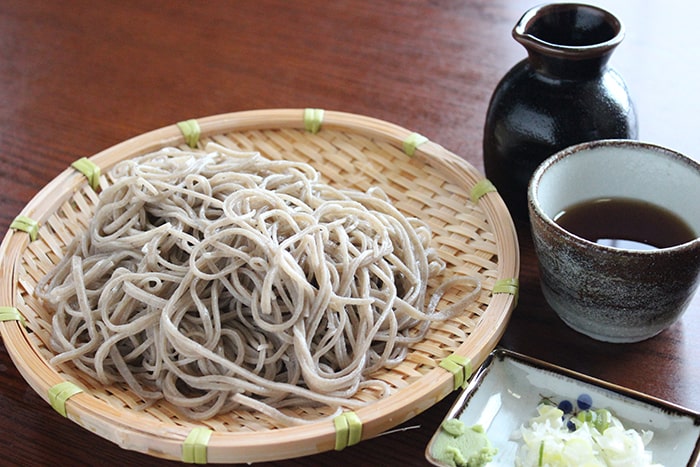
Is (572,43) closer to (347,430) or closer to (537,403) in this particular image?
(537,403)

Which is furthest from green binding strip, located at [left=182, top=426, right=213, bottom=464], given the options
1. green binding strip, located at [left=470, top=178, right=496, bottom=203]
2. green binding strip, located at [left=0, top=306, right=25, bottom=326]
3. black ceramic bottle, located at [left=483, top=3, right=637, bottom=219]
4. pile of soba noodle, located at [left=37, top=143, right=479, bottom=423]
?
black ceramic bottle, located at [left=483, top=3, right=637, bottom=219]

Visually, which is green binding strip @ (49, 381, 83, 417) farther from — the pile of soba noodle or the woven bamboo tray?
the pile of soba noodle

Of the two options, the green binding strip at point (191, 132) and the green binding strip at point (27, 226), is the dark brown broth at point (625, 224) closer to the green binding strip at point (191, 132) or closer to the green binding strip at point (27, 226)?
the green binding strip at point (191, 132)

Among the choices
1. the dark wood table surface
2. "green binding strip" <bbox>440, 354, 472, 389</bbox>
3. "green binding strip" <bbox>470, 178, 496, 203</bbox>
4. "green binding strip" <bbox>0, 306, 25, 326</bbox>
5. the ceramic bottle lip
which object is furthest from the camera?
the dark wood table surface

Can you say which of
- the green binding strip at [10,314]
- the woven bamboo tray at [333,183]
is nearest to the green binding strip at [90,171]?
the woven bamboo tray at [333,183]

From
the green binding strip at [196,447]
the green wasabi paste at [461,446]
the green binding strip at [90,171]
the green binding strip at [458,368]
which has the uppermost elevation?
the green binding strip at [90,171]

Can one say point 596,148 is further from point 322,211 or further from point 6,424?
point 6,424

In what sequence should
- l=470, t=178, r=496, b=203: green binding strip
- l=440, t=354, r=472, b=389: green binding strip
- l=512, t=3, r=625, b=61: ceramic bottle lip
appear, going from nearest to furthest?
l=440, t=354, r=472, b=389: green binding strip, l=512, t=3, r=625, b=61: ceramic bottle lip, l=470, t=178, r=496, b=203: green binding strip

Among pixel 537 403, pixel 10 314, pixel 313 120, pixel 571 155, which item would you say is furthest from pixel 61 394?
pixel 571 155
